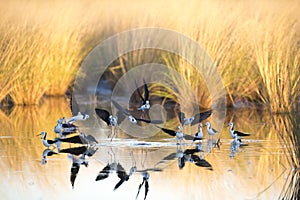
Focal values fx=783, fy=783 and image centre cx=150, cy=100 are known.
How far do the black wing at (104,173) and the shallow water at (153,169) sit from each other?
40 millimetres

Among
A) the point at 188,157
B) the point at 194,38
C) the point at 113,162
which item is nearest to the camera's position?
the point at 113,162

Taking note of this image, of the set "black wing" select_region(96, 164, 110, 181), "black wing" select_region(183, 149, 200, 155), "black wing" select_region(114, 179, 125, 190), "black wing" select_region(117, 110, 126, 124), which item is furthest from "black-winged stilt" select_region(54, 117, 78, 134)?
"black wing" select_region(114, 179, 125, 190)

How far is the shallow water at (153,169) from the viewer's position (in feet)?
17.8

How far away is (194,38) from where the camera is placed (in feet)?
36.4

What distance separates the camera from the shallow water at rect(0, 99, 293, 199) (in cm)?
543

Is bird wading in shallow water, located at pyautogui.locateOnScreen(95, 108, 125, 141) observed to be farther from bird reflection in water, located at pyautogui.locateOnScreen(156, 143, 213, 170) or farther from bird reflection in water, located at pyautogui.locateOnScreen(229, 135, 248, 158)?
bird reflection in water, located at pyautogui.locateOnScreen(229, 135, 248, 158)

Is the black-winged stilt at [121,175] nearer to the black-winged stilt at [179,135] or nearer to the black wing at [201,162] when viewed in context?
the black wing at [201,162]

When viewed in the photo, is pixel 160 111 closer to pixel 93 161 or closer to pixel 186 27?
pixel 186 27

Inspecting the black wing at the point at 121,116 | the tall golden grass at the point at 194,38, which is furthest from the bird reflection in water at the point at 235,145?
the tall golden grass at the point at 194,38

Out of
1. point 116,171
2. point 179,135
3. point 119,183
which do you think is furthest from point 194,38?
point 119,183

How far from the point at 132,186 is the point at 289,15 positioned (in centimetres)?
582

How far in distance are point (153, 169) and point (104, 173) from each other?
1.39 feet

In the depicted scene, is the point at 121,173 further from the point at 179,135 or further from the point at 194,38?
the point at 194,38

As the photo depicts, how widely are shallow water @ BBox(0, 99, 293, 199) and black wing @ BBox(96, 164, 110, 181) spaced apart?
0.04m
